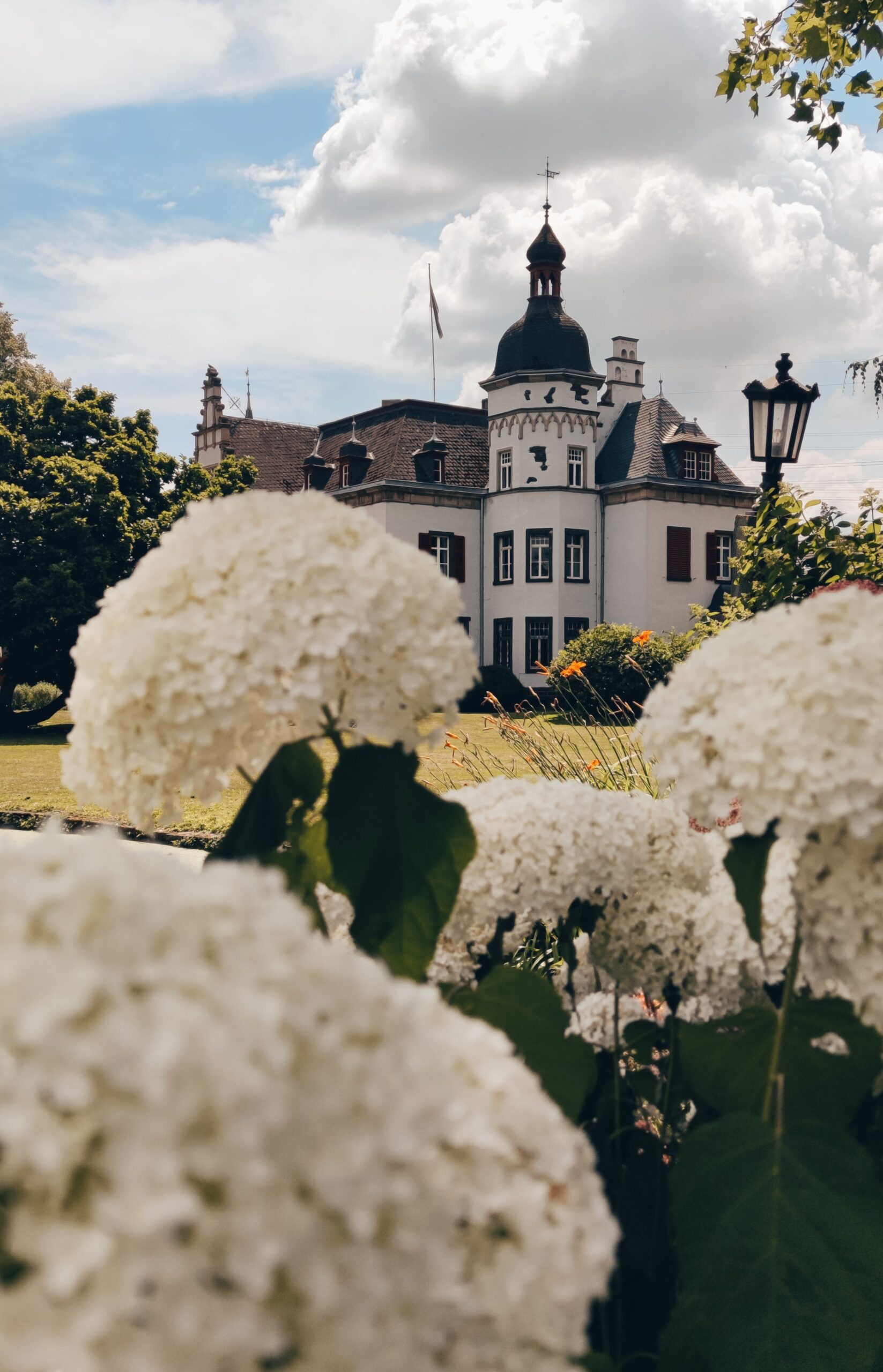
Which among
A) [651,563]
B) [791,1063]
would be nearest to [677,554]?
[651,563]

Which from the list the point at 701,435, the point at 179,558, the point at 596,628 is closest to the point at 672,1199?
the point at 179,558

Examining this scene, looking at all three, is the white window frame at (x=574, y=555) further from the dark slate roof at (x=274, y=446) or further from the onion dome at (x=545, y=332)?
the dark slate roof at (x=274, y=446)

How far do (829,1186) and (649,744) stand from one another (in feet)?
1.80

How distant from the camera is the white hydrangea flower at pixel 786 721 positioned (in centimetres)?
114

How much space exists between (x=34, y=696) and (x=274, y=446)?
19263mm

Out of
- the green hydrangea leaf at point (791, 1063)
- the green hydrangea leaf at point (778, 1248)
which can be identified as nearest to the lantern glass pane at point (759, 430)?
the green hydrangea leaf at point (791, 1063)

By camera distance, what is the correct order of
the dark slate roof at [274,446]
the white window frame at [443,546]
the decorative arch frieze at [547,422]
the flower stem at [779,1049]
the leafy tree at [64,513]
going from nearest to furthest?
the flower stem at [779,1049] → the leafy tree at [64,513] → the decorative arch frieze at [547,422] → the white window frame at [443,546] → the dark slate roof at [274,446]

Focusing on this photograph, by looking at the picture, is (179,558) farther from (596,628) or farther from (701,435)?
(701,435)

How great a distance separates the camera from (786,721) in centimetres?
119

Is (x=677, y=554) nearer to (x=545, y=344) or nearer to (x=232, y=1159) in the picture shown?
(x=545, y=344)

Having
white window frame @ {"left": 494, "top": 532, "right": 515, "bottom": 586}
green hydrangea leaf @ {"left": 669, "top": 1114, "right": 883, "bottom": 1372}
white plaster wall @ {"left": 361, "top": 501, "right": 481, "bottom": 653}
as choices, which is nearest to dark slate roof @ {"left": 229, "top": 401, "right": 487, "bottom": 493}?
→ white plaster wall @ {"left": 361, "top": 501, "right": 481, "bottom": 653}

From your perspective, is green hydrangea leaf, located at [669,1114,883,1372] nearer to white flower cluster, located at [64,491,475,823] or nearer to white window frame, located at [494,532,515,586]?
white flower cluster, located at [64,491,475,823]

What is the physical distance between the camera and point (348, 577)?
1.35 metres

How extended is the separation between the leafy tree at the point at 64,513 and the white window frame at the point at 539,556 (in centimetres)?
1080
